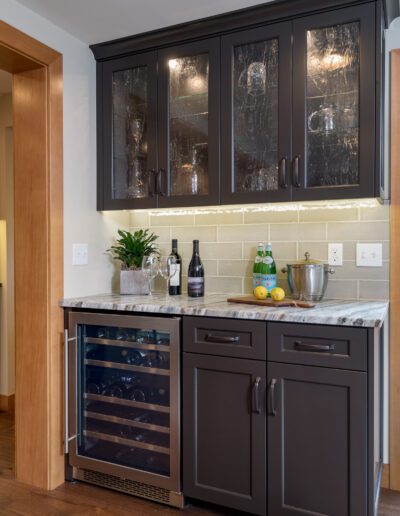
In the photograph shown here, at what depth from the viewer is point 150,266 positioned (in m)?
2.59

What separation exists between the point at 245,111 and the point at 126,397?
1.60 meters

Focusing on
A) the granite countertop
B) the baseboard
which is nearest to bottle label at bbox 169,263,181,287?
the granite countertop

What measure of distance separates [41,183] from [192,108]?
912mm

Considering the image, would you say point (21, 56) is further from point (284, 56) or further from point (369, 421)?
point (369, 421)

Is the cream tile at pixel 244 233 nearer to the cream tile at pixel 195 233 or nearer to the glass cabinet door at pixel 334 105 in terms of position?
the cream tile at pixel 195 233

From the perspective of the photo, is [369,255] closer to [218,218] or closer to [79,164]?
[218,218]

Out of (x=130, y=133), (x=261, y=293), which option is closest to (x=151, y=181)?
(x=130, y=133)

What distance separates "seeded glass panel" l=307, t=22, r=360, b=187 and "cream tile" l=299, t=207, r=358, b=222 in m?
0.34

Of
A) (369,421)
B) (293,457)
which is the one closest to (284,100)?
(369,421)

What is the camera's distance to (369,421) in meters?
1.60

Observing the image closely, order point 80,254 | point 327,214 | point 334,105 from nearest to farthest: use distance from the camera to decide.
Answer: point 334,105 < point 327,214 < point 80,254

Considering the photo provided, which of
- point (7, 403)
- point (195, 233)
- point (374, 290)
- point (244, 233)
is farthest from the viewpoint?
point (7, 403)

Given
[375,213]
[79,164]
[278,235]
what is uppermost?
[79,164]

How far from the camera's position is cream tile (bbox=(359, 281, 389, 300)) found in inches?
86.9
